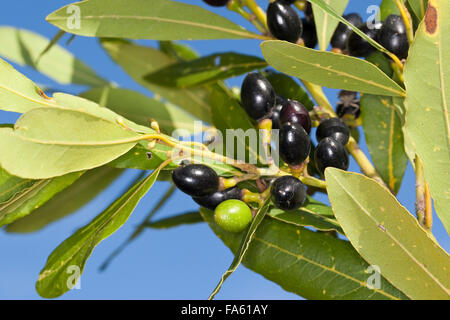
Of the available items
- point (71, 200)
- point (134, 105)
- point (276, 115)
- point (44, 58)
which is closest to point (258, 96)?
point (276, 115)

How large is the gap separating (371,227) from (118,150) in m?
0.46

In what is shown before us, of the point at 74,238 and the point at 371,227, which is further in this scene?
the point at 74,238

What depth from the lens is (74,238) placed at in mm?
1132

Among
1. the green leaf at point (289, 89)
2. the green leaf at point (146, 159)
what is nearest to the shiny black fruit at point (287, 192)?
the green leaf at point (146, 159)

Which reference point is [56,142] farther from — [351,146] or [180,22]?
[351,146]

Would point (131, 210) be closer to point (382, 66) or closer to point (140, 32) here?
point (140, 32)

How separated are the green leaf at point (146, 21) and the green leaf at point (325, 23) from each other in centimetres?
15

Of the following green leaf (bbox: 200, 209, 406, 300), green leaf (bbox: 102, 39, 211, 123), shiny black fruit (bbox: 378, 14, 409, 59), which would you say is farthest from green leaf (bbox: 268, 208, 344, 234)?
green leaf (bbox: 102, 39, 211, 123)

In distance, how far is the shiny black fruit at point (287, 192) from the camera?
1042 mm

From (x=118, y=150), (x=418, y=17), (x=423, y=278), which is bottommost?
(x=423, y=278)

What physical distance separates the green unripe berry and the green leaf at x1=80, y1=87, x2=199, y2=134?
691 millimetres
